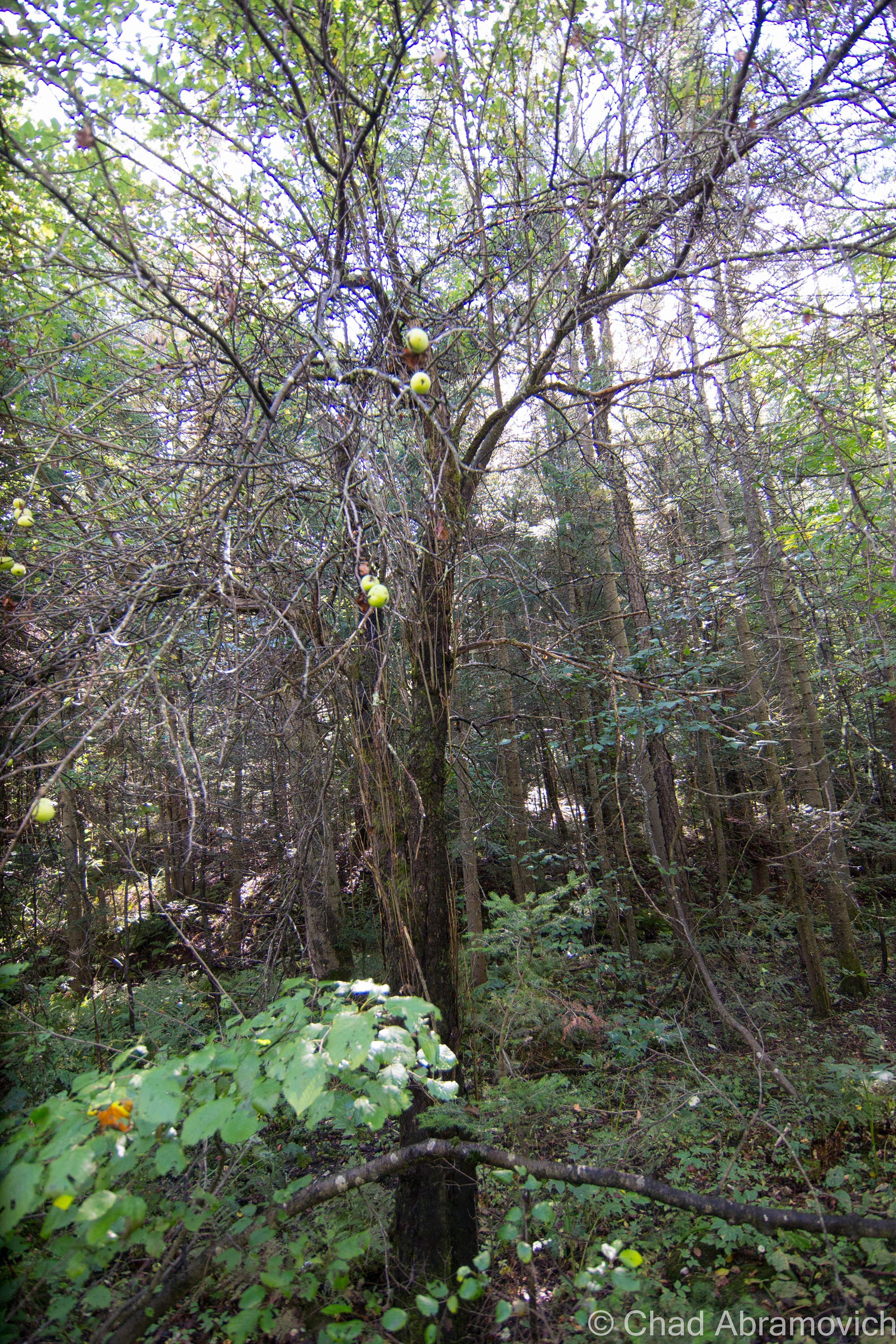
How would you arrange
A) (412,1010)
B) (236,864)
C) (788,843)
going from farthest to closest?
(788,843)
(236,864)
(412,1010)

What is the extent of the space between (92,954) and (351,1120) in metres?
5.83

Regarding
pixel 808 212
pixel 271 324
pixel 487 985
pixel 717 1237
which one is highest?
pixel 808 212

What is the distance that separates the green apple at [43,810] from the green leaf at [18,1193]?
0.72m

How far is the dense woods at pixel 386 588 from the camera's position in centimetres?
187

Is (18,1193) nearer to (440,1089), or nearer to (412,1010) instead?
(412,1010)

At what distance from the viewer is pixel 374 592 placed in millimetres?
1640

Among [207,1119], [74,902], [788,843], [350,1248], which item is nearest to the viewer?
[207,1119]


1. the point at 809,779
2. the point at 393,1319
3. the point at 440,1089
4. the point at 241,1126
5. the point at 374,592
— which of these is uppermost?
the point at 374,592

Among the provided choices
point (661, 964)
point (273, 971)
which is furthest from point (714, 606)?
point (661, 964)

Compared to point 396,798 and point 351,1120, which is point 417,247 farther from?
point 351,1120

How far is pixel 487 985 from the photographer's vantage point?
577cm

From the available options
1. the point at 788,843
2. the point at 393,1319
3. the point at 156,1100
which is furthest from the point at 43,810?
the point at 788,843

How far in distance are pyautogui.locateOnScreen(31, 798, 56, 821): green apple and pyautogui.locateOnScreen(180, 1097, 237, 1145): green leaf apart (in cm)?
81

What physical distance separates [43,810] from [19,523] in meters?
1.17
